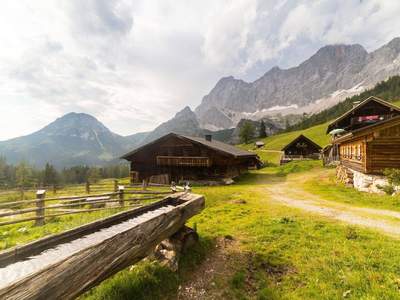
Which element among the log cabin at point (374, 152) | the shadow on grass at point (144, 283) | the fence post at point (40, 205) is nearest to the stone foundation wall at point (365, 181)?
the log cabin at point (374, 152)

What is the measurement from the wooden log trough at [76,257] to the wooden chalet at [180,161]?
2146 cm

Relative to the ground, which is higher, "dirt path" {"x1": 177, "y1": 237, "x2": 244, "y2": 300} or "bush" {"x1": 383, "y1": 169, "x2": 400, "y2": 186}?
"bush" {"x1": 383, "y1": 169, "x2": 400, "y2": 186}

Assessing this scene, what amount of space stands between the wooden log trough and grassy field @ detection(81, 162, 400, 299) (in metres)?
1.02

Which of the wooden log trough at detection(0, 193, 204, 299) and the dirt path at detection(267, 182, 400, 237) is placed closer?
the wooden log trough at detection(0, 193, 204, 299)

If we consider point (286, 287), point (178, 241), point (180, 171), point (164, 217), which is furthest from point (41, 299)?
point (180, 171)

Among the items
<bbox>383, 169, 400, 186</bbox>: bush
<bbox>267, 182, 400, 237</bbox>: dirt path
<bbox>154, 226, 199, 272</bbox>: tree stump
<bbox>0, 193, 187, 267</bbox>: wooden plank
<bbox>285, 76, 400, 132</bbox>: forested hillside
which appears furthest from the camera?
<bbox>285, 76, 400, 132</bbox>: forested hillside

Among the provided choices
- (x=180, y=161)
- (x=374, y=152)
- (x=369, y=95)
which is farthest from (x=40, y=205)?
(x=369, y=95)

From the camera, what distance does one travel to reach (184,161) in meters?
28.0

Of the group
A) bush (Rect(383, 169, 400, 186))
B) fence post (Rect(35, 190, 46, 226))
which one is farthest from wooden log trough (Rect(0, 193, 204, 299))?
bush (Rect(383, 169, 400, 186))

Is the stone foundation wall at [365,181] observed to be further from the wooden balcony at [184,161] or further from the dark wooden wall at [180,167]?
the wooden balcony at [184,161]

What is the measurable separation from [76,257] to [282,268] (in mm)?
4961

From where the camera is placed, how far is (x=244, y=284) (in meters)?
5.27

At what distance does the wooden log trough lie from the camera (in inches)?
107

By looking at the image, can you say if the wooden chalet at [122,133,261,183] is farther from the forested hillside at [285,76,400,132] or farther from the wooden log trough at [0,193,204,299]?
the forested hillside at [285,76,400,132]
